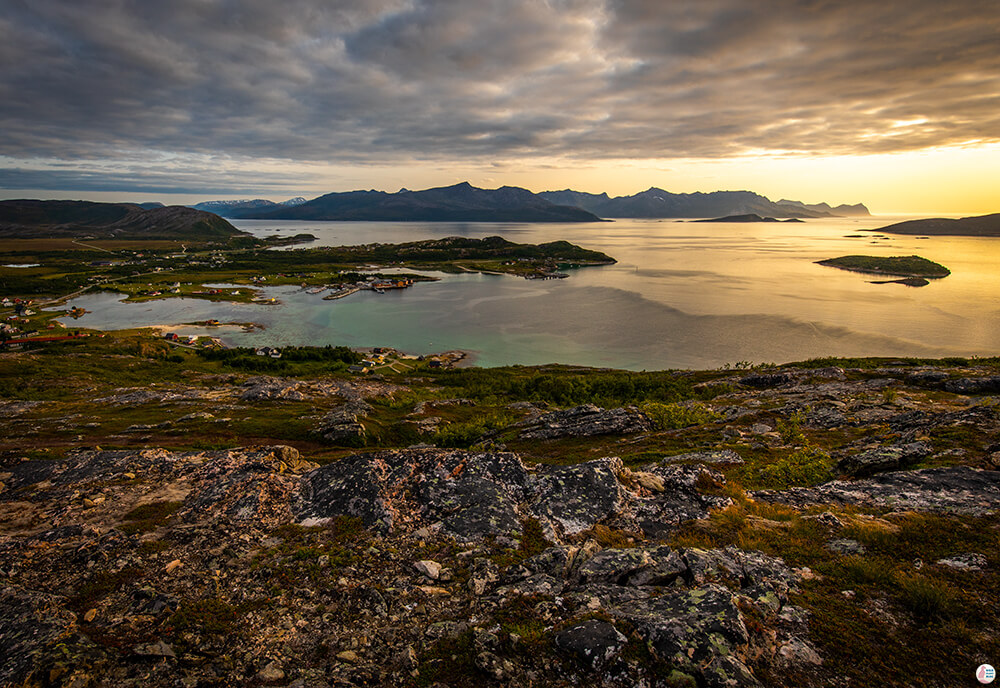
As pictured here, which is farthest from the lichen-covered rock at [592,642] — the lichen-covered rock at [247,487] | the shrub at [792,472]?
the shrub at [792,472]

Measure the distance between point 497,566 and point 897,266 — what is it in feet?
738

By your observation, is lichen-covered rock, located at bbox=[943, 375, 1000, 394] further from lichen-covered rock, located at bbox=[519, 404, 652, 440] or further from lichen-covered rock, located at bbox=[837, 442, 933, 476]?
lichen-covered rock, located at bbox=[519, 404, 652, 440]

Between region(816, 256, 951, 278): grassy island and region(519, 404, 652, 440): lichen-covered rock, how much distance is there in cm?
19352

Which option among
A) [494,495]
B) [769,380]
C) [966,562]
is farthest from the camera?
[769,380]

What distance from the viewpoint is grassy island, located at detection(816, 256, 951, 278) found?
15788 centimetres

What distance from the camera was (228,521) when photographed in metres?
14.6

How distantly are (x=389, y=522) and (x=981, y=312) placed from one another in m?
149

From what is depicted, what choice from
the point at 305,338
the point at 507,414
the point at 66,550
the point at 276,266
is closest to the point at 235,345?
the point at 305,338

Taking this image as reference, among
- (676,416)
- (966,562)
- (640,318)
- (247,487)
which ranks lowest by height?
(640,318)

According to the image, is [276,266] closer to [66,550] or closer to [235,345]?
[235,345]

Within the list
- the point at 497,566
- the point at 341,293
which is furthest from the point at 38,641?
the point at 341,293

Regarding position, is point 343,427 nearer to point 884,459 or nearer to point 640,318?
point 884,459

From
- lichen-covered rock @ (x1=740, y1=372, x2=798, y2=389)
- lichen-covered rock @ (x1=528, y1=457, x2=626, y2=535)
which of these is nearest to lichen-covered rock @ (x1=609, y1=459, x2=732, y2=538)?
lichen-covered rock @ (x1=528, y1=457, x2=626, y2=535)

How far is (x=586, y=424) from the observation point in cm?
3111
